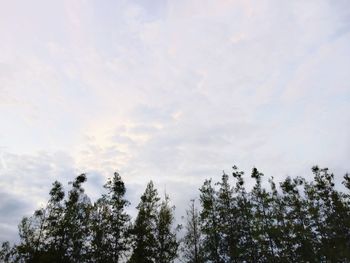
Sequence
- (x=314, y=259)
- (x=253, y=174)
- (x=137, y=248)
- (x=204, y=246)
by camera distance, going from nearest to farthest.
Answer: (x=137, y=248)
(x=204, y=246)
(x=314, y=259)
(x=253, y=174)

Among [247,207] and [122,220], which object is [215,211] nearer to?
[247,207]

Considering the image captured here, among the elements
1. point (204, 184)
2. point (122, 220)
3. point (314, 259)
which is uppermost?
point (204, 184)

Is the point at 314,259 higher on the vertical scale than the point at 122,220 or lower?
lower

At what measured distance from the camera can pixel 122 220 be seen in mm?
31125

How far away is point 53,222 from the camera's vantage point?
32125mm

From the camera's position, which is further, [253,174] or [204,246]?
[253,174]

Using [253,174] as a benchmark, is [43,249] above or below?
below

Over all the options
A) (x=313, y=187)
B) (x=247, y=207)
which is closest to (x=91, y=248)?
(x=247, y=207)

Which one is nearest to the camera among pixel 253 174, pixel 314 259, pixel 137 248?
pixel 137 248

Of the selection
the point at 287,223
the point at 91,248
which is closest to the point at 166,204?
the point at 91,248

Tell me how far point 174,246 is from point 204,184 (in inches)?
309

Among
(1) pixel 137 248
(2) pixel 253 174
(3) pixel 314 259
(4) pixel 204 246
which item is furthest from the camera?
(2) pixel 253 174

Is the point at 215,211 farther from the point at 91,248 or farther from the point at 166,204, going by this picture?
the point at 91,248

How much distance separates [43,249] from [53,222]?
259cm
